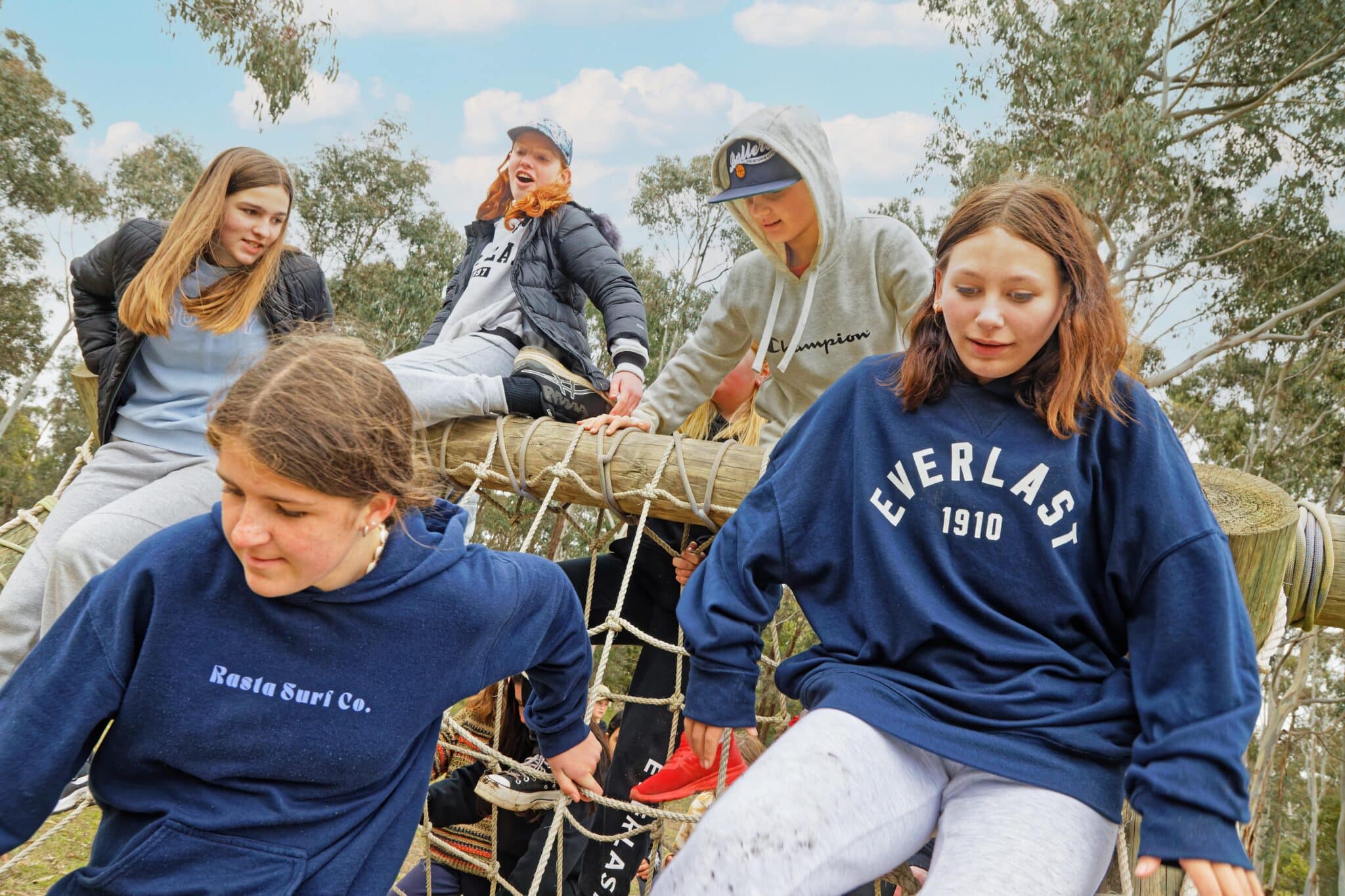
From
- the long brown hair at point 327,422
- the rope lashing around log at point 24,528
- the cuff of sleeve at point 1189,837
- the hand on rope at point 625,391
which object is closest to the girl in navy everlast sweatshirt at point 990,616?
the cuff of sleeve at point 1189,837

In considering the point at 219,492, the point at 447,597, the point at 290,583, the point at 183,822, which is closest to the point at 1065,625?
the point at 447,597

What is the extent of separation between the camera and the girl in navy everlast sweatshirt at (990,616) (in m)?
1.15

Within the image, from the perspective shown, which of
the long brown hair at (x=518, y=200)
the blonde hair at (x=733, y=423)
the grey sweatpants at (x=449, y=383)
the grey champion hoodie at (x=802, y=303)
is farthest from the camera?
the long brown hair at (x=518, y=200)

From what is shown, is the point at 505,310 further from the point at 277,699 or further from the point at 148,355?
the point at 277,699

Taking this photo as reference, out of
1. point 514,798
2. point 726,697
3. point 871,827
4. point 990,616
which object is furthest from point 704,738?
point 514,798

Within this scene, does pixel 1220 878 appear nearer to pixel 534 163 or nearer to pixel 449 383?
pixel 449 383

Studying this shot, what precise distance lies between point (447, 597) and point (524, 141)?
1877mm

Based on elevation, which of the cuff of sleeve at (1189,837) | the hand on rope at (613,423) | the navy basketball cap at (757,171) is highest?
the navy basketball cap at (757,171)

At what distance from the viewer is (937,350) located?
A: 1477 millimetres

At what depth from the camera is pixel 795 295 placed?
2.43 meters

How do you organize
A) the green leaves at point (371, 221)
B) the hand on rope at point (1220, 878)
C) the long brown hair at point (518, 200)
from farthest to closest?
the green leaves at point (371, 221) → the long brown hair at point (518, 200) → the hand on rope at point (1220, 878)

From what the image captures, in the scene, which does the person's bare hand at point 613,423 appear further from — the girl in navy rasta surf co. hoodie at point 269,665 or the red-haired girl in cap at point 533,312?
the girl in navy rasta surf co. hoodie at point 269,665

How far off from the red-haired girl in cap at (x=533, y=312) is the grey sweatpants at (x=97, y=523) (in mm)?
564

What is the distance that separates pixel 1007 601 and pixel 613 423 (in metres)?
1.30
